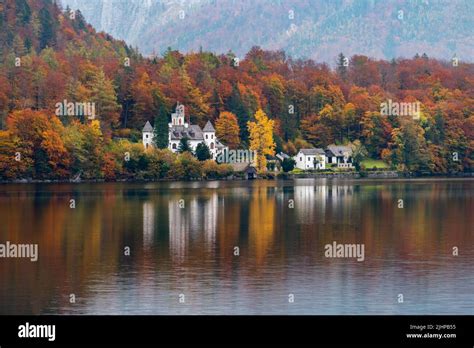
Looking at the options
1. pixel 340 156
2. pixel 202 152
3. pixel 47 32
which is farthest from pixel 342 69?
pixel 202 152

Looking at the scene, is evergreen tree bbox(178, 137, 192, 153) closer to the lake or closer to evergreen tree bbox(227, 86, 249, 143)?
evergreen tree bbox(227, 86, 249, 143)

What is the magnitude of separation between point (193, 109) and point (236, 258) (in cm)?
9572

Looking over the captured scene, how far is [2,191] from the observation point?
85750mm

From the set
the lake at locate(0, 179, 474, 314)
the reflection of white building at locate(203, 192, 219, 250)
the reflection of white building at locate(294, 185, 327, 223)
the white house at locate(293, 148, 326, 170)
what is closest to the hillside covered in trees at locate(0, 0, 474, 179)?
the white house at locate(293, 148, 326, 170)

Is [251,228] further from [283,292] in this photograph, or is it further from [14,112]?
[14,112]

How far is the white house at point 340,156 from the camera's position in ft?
440

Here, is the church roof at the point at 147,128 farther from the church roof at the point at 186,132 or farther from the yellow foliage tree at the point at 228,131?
the yellow foliage tree at the point at 228,131

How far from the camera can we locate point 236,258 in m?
41.5

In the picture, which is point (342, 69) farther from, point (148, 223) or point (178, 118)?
point (148, 223)

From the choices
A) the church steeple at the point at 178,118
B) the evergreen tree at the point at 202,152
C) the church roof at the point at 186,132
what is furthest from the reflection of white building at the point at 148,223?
the church steeple at the point at 178,118

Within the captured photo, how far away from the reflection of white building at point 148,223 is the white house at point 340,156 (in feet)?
221

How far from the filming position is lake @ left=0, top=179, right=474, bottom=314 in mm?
32344

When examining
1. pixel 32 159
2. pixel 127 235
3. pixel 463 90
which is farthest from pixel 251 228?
pixel 463 90

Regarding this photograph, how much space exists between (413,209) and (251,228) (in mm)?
15698
